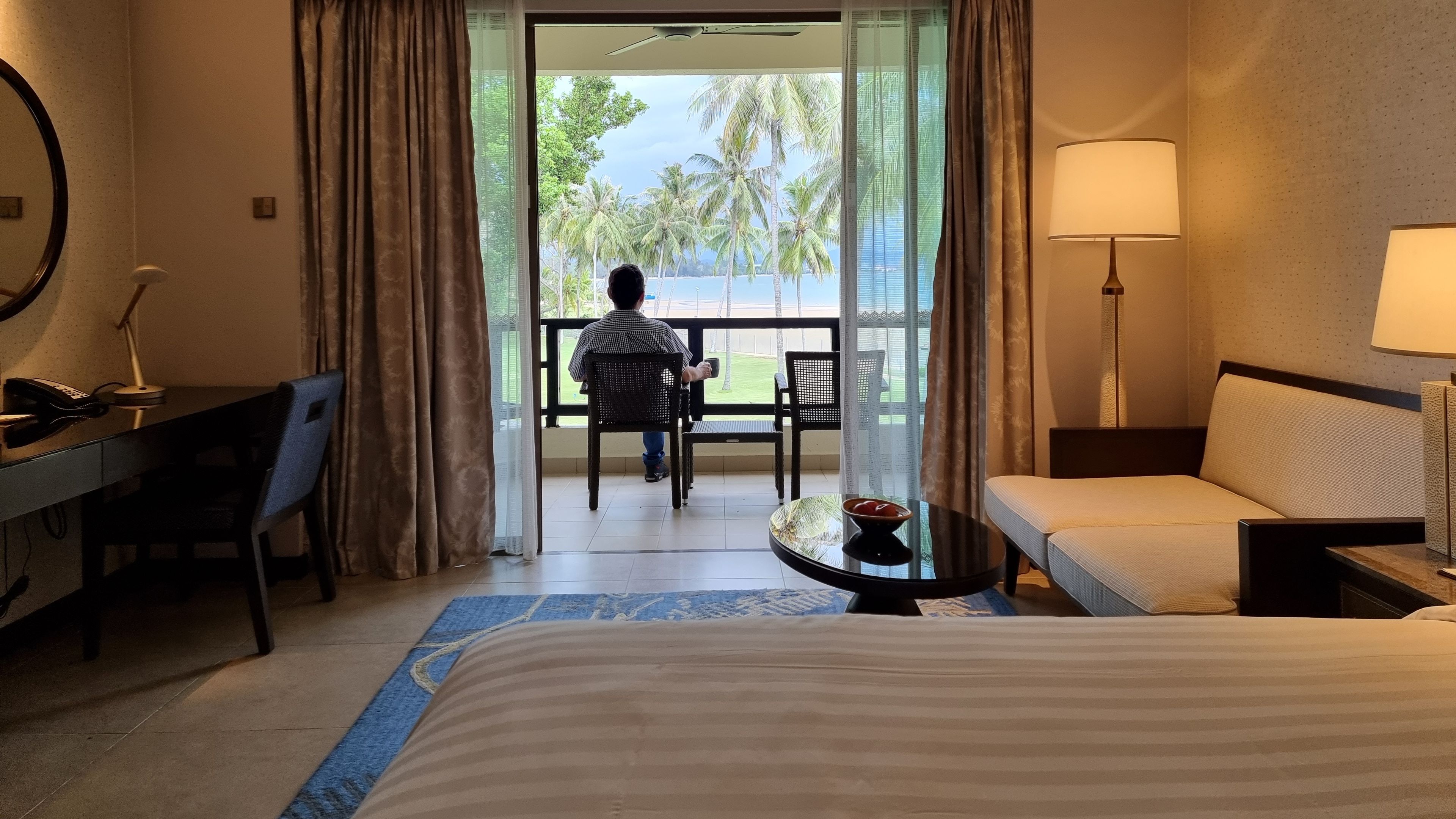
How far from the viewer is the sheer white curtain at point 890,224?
3959mm

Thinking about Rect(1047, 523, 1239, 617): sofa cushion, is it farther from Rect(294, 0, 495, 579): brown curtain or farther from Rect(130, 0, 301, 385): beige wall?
Rect(130, 0, 301, 385): beige wall

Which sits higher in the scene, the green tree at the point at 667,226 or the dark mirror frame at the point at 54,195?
the green tree at the point at 667,226

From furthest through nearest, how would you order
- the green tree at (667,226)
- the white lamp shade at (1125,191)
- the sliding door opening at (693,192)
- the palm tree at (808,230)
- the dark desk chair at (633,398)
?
the green tree at (667,226) → the palm tree at (808,230) → the sliding door opening at (693,192) → the dark desk chair at (633,398) → the white lamp shade at (1125,191)

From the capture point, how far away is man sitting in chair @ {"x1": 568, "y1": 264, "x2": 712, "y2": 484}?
531 cm

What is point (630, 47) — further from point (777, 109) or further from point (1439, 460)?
point (777, 109)

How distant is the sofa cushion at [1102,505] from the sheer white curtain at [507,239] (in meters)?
1.92

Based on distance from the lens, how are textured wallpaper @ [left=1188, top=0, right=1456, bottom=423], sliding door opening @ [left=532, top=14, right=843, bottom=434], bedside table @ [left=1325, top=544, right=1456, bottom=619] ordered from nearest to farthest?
bedside table @ [left=1325, top=544, right=1456, bottom=619] → textured wallpaper @ [left=1188, top=0, right=1456, bottom=423] → sliding door opening @ [left=532, top=14, right=843, bottom=434]

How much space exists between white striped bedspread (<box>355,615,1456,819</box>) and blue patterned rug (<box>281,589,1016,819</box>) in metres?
1.06

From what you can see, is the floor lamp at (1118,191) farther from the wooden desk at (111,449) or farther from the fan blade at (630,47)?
the fan blade at (630,47)

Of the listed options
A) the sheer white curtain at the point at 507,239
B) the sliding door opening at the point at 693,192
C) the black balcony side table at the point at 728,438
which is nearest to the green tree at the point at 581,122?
the sliding door opening at the point at 693,192

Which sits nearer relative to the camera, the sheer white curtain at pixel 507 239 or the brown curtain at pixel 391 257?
the brown curtain at pixel 391 257

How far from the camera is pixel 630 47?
Result: 6383 mm

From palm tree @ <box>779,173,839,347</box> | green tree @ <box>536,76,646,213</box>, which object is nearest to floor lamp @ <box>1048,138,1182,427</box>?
palm tree @ <box>779,173,839,347</box>

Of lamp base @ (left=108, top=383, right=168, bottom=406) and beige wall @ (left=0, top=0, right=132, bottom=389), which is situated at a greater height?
beige wall @ (left=0, top=0, right=132, bottom=389)
